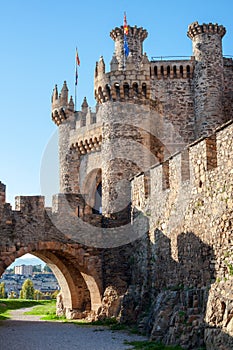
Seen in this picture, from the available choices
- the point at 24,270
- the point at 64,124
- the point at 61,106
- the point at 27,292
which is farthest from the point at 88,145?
the point at 24,270

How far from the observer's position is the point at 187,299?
13016mm

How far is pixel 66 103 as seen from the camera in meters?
27.8

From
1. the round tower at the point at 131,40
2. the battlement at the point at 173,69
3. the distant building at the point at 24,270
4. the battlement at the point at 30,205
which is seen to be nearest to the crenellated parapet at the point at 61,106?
the round tower at the point at 131,40

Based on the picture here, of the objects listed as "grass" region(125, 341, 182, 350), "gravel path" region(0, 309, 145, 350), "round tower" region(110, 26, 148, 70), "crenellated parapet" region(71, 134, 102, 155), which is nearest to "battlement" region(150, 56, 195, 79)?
"round tower" region(110, 26, 148, 70)

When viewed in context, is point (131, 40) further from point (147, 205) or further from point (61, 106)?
point (147, 205)

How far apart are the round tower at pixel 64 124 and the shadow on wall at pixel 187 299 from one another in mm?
11022

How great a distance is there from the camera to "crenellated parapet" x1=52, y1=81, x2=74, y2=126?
27578 mm

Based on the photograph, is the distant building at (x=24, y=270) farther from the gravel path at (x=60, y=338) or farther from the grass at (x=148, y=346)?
the grass at (x=148, y=346)

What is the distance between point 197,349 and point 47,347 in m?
3.64

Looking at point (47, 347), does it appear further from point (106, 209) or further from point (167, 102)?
point (167, 102)

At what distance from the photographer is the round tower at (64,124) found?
87.7ft

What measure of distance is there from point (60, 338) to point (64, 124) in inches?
589

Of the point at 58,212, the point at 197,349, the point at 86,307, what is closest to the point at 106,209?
the point at 58,212

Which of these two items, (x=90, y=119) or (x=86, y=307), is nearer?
(x=86, y=307)
